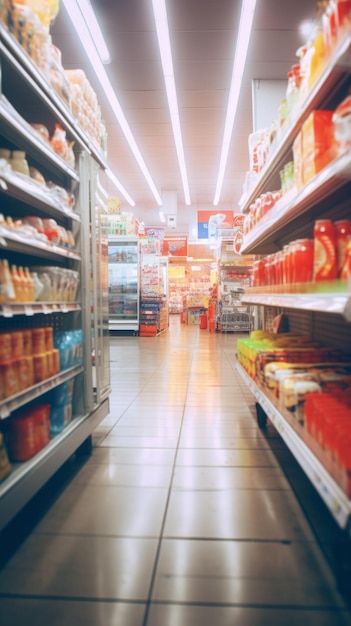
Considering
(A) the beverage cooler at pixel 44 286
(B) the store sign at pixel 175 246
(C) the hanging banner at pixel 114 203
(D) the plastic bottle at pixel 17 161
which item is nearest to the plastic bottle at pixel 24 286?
(A) the beverage cooler at pixel 44 286

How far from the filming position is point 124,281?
33.4 ft

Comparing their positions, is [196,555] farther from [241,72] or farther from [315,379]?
[241,72]

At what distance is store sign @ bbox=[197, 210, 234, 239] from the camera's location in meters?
13.3

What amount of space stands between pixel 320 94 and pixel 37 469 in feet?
6.49

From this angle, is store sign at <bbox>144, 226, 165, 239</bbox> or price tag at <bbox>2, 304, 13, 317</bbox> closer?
price tag at <bbox>2, 304, 13, 317</bbox>

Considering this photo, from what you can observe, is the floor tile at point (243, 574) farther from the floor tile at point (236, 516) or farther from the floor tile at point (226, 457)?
the floor tile at point (226, 457)

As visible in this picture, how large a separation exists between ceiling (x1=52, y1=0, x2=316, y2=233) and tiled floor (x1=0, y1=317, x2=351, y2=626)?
16.4 feet

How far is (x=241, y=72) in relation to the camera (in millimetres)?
6086

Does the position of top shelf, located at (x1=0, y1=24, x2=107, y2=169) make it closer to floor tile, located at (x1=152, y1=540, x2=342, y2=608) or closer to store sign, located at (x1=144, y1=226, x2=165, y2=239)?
floor tile, located at (x1=152, y1=540, x2=342, y2=608)

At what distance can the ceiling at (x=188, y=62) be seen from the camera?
190 inches

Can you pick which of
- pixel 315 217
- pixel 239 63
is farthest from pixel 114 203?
pixel 315 217

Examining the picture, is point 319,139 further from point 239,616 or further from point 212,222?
point 212,222

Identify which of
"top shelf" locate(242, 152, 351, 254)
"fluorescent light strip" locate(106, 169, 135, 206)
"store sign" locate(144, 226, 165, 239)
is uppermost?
"fluorescent light strip" locate(106, 169, 135, 206)

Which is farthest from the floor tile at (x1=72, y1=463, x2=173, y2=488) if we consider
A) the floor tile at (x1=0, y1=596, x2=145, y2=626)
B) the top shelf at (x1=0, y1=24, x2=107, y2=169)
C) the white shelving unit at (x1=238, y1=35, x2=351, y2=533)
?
the top shelf at (x1=0, y1=24, x2=107, y2=169)
